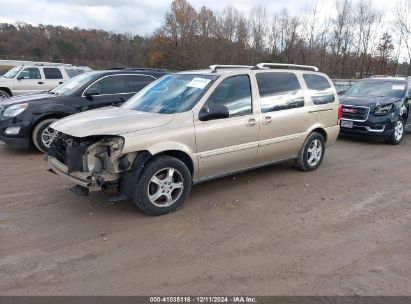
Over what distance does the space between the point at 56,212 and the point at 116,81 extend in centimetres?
461

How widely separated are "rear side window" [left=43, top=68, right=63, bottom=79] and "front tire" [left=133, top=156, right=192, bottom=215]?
11991mm

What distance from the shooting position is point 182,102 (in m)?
5.34

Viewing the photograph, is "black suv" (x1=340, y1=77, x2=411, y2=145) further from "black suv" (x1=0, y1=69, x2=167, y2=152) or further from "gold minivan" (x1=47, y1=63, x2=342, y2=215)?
"black suv" (x1=0, y1=69, x2=167, y2=152)

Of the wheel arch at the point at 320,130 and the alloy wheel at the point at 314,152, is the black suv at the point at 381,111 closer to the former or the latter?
the wheel arch at the point at 320,130

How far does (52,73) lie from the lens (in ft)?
50.2

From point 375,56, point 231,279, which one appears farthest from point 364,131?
point 375,56

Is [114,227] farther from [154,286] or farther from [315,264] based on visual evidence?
[315,264]

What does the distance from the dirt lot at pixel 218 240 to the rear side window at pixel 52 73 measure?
9517 millimetres

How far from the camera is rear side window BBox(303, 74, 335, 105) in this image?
22.6 feet

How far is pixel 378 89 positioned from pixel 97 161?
9081mm

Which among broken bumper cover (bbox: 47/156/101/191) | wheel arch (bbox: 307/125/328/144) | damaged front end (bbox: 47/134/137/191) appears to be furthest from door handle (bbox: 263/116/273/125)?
broken bumper cover (bbox: 47/156/101/191)

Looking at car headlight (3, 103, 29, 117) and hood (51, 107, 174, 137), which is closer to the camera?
hood (51, 107, 174, 137)

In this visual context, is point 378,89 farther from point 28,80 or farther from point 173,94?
point 28,80

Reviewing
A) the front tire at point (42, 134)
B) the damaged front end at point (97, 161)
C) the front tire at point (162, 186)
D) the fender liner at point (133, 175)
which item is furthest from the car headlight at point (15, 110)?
the front tire at point (162, 186)
